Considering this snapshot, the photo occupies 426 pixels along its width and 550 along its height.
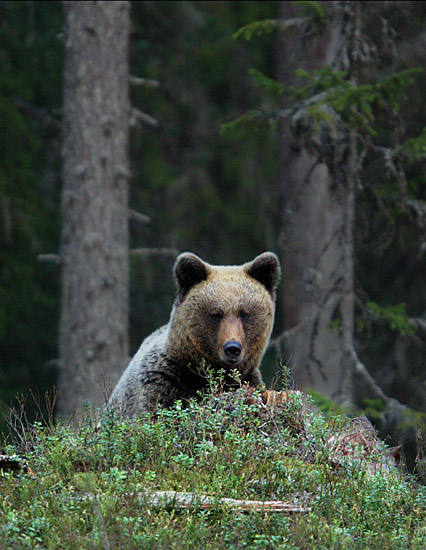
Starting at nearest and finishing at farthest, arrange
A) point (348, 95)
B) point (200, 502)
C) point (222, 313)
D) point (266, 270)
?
1. point (200, 502)
2. point (222, 313)
3. point (266, 270)
4. point (348, 95)

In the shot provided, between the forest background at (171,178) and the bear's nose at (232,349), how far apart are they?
9.38 metres

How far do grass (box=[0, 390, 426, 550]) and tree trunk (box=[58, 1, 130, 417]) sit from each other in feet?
19.1

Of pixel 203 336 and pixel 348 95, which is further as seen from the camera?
pixel 348 95

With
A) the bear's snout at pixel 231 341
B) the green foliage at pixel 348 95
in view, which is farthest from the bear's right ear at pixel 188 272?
the green foliage at pixel 348 95

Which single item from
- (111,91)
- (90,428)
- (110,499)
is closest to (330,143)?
(111,91)

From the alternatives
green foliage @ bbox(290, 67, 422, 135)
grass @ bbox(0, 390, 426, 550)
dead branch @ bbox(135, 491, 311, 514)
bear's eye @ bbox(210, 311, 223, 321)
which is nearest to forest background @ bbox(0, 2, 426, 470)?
green foliage @ bbox(290, 67, 422, 135)

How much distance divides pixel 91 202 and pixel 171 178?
5737 mm

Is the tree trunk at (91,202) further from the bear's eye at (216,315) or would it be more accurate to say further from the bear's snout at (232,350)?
the bear's snout at (232,350)

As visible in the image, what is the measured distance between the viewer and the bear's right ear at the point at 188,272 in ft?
21.9

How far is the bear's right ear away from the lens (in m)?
6.66

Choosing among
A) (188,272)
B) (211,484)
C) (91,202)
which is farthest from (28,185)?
(211,484)

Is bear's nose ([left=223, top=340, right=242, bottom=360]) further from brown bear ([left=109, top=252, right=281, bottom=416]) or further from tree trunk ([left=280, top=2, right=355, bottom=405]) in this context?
tree trunk ([left=280, top=2, right=355, bottom=405])

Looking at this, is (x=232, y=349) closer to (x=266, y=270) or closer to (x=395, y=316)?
(x=266, y=270)

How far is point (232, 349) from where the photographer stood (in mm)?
6230
